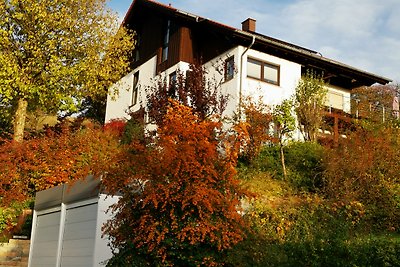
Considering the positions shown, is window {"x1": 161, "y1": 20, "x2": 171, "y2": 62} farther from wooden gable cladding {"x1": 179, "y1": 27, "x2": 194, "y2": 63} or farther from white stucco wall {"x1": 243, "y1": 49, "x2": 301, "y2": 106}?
white stucco wall {"x1": 243, "y1": 49, "x2": 301, "y2": 106}

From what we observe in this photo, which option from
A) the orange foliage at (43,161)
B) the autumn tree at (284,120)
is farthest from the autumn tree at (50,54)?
the autumn tree at (284,120)

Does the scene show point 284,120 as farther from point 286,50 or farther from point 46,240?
point 46,240

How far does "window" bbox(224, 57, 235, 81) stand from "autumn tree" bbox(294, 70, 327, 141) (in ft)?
9.71

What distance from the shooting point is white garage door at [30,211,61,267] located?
602 inches

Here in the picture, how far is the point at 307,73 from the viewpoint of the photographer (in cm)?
2467

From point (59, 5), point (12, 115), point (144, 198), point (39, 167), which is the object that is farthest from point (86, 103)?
point (144, 198)

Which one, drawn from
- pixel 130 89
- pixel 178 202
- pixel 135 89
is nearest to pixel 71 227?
pixel 178 202

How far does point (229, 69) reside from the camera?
24.0 m

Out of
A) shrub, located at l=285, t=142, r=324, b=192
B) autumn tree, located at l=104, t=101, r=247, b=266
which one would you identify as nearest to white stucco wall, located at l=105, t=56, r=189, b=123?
shrub, located at l=285, t=142, r=324, b=192

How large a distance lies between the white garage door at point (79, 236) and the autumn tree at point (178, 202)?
2664 mm

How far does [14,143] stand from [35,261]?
5.92 metres

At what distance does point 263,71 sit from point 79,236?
506 inches

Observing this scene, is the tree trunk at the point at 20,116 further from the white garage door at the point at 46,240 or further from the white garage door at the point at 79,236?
the white garage door at the point at 79,236

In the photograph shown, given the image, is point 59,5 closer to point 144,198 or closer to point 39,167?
point 39,167
